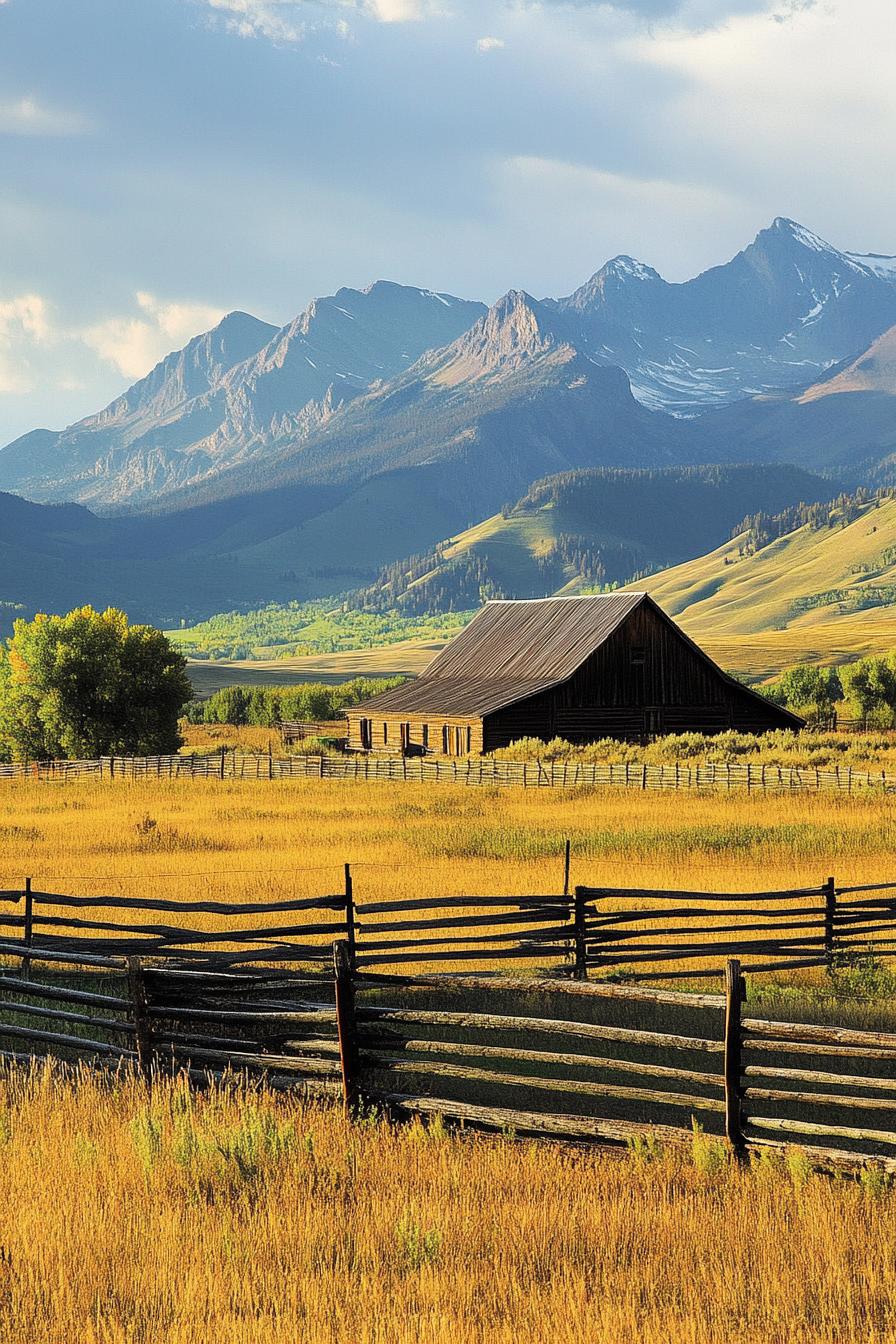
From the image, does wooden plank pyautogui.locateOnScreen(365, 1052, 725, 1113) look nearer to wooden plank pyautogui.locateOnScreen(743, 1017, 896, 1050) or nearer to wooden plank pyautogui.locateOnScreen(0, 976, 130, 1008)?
wooden plank pyautogui.locateOnScreen(743, 1017, 896, 1050)

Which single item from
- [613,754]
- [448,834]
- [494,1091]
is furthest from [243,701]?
[494,1091]

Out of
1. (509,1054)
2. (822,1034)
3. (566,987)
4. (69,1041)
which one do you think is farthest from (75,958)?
(822,1034)

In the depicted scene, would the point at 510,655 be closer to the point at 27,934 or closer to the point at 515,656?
the point at 515,656

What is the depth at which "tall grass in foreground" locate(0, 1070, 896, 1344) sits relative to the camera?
20.5 feet

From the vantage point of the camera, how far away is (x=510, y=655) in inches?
2766

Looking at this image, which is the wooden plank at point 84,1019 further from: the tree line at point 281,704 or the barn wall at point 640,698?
the tree line at point 281,704

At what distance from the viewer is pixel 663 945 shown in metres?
19.5

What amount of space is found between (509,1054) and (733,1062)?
1.62m

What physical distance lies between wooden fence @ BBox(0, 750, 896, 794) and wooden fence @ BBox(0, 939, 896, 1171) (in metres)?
32.7

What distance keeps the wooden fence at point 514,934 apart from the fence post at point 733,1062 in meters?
6.62

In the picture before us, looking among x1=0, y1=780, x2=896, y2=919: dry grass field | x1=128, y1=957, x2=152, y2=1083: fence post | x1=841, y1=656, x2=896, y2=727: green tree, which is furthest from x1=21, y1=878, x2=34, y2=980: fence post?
x1=841, y1=656, x2=896, y2=727: green tree

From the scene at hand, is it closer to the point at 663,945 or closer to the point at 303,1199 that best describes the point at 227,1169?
the point at 303,1199

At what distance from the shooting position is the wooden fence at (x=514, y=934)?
16312 mm

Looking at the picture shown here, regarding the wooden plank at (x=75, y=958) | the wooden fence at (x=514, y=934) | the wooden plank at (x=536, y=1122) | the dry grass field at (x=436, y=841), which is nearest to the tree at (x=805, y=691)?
the dry grass field at (x=436, y=841)
